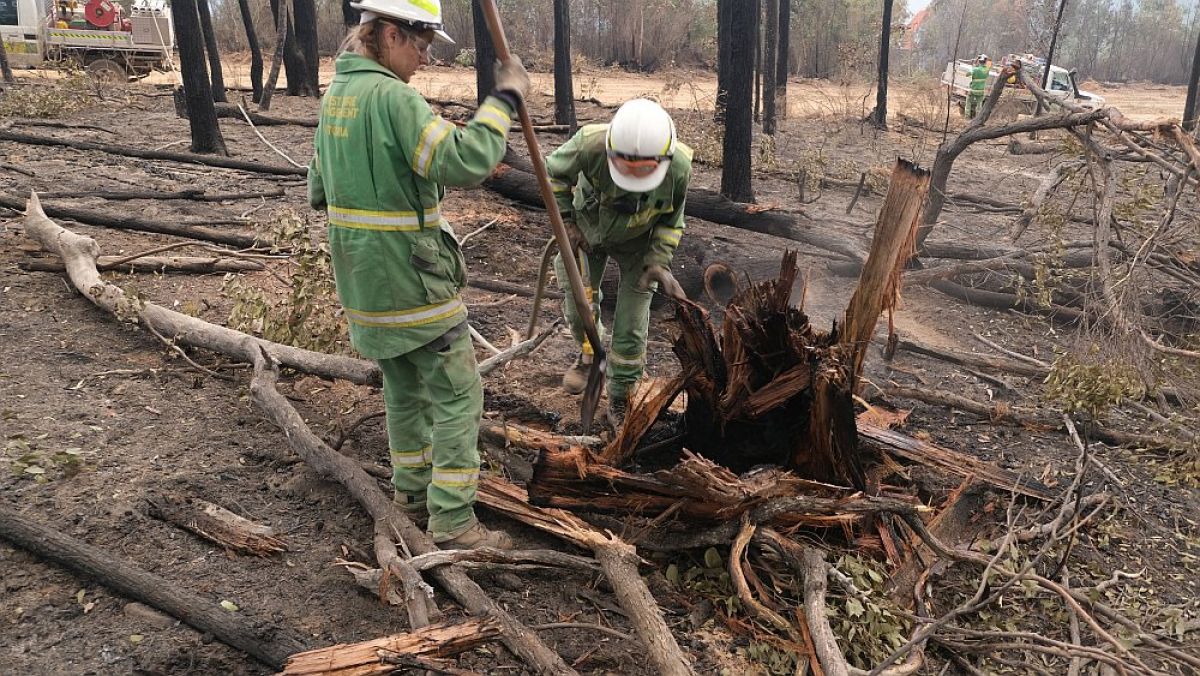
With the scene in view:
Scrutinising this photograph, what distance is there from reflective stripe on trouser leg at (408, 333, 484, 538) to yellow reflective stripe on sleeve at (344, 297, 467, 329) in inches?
4.8

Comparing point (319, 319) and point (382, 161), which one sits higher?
point (382, 161)

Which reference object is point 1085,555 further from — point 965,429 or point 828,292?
point 828,292

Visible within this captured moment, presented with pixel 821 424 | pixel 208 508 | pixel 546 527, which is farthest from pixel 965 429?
pixel 208 508

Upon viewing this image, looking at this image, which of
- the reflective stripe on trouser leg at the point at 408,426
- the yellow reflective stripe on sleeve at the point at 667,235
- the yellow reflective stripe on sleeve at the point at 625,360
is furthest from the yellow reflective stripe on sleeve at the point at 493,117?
the yellow reflective stripe on sleeve at the point at 625,360

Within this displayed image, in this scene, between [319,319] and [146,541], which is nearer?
[146,541]

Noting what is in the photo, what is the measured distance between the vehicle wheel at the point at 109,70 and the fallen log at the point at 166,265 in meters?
12.1

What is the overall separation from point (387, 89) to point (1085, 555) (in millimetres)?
3360

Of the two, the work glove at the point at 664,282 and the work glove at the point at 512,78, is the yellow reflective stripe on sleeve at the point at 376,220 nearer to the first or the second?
the work glove at the point at 512,78

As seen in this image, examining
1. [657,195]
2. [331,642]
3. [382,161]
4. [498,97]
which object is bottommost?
[331,642]

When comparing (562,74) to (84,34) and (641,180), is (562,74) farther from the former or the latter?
(84,34)

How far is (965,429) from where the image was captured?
4793 millimetres

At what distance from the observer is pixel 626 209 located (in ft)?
14.0

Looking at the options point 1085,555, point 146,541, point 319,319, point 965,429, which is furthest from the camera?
point 319,319

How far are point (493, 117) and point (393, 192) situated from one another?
0.42 meters
